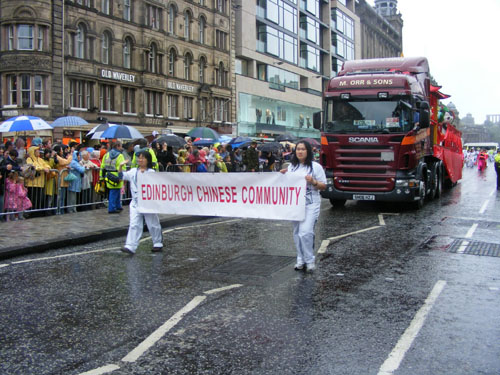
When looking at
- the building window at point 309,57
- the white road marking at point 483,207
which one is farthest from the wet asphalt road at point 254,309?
the building window at point 309,57

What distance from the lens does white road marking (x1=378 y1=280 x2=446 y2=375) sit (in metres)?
4.18

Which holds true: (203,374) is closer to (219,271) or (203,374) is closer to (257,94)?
(219,271)

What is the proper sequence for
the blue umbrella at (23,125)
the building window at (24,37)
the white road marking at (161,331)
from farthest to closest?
the building window at (24,37) → the blue umbrella at (23,125) → the white road marking at (161,331)

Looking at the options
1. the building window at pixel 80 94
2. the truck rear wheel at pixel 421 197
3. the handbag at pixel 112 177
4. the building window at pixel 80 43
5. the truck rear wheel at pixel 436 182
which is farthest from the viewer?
the building window at pixel 80 43

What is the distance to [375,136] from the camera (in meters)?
14.1

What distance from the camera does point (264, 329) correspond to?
5117 millimetres

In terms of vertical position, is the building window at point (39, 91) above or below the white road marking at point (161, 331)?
above

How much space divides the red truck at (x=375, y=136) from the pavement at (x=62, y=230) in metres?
3.89

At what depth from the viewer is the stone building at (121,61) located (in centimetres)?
3312

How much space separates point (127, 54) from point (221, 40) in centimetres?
1254

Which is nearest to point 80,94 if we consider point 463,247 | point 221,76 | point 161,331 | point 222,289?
point 221,76

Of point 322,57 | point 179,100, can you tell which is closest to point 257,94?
point 179,100

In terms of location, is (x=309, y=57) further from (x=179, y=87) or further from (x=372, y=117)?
(x=372, y=117)

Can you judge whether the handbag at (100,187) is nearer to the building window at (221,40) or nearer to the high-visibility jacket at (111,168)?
the high-visibility jacket at (111,168)
